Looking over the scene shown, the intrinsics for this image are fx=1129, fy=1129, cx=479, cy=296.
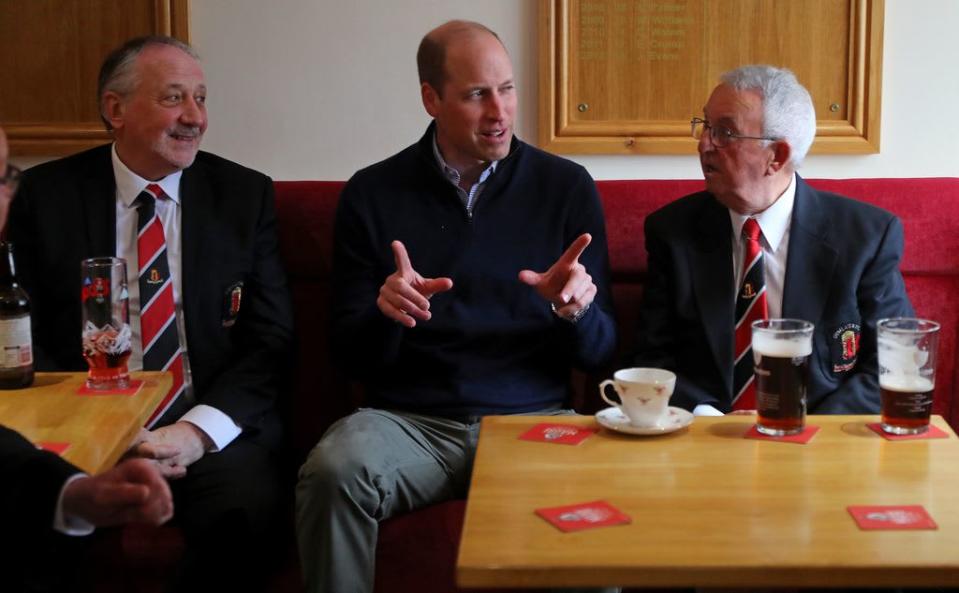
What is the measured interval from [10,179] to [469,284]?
1.09 m

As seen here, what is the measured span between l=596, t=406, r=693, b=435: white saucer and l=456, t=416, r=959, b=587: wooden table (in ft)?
0.04

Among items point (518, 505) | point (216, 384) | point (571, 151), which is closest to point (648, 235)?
point (571, 151)

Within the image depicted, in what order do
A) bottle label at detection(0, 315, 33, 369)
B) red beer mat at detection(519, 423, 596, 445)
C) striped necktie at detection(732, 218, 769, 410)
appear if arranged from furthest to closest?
striped necktie at detection(732, 218, 769, 410), bottle label at detection(0, 315, 33, 369), red beer mat at detection(519, 423, 596, 445)

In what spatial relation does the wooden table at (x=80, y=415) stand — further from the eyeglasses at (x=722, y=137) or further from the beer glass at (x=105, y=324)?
the eyeglasses at (x=722, y=137)

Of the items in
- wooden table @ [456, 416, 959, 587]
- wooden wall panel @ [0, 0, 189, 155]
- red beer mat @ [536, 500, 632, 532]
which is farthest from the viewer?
wooden wall panel @ [0, 0, 189, 155]

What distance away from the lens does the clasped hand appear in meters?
1.96

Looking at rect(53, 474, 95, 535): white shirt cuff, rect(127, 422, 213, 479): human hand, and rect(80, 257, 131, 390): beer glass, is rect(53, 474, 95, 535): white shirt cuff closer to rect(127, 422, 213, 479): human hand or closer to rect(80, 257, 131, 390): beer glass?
rect(80, 257, 131, 390): beer glass

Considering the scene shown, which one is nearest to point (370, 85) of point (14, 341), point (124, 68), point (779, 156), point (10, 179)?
point (124, 68)

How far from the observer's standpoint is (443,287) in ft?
6.42

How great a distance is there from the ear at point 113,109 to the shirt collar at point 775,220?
1350 millimetres

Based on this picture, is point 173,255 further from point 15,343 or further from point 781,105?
point 781,105

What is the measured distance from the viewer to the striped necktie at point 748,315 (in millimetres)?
2186

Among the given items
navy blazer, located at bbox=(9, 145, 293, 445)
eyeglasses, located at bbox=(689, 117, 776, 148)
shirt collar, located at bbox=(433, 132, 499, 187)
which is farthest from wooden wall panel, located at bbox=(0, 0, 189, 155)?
eyeglasses, located at bbox=(689, 117, 776, 148)

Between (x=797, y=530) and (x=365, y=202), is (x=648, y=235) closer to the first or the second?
(x=365, y=202)
